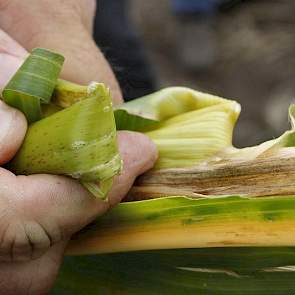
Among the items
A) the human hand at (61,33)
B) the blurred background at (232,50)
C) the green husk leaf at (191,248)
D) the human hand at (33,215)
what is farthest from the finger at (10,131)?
A: the blurred background at (232,50)

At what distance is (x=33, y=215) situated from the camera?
0.62 metres

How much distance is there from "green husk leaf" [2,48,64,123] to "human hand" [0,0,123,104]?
0.35m

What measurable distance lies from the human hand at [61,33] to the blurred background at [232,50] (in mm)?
1301

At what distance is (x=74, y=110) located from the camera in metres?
0.63

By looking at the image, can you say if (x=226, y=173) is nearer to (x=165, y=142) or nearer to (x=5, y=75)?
(x=165, y=142)

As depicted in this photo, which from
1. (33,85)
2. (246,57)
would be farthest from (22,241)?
(246,57)

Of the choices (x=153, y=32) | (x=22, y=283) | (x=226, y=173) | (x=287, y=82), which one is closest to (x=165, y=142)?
(x=226, y=173)

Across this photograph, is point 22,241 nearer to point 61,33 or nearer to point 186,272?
point 186,272

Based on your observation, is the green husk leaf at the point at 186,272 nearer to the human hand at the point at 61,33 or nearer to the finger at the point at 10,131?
Answer: the finger at the point at 10,131

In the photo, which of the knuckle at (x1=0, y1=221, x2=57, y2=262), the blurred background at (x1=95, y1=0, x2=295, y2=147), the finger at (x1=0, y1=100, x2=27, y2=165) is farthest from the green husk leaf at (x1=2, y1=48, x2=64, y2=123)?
the blurred background at (x1=95, y1=0, x2=295, y2=147)

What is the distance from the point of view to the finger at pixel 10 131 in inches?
25.4

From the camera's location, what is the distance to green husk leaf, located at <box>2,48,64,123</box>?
668mm

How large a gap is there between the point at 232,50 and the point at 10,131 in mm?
2299

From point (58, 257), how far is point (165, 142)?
0.18 m
